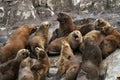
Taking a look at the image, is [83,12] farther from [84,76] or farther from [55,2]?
[84,76]

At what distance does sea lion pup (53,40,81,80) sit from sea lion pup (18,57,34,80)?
66cm

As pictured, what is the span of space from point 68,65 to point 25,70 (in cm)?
103

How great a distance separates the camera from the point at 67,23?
1336 cm

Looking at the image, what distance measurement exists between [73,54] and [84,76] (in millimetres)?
1620

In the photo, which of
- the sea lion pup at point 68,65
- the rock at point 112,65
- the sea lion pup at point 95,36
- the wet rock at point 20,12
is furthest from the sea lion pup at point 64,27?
the wet rock at point 20,12

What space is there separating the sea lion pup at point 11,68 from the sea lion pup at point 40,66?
40 cm

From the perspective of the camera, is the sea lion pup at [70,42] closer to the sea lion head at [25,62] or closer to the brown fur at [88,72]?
the sea lion head at [25,62]

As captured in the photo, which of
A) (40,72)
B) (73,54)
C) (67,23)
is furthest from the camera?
(67,23)

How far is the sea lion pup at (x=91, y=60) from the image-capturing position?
9.88 metres

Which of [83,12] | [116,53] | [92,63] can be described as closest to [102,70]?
[92,63]

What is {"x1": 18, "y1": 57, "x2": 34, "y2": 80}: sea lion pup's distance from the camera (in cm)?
1009

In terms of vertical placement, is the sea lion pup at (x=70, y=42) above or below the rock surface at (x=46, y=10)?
above

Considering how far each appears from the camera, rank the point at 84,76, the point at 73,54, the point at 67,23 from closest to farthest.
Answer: the point at 84,76 < the point at 73,54 < the point at 67,23

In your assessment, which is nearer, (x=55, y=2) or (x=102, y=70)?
(x=102, y=70)
